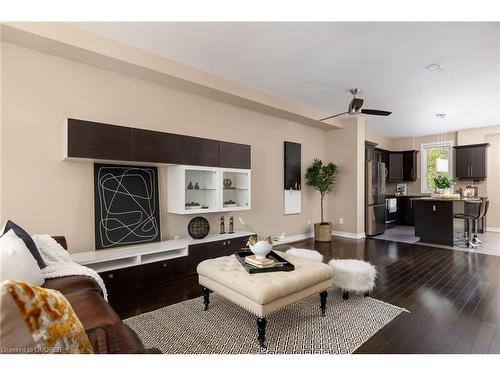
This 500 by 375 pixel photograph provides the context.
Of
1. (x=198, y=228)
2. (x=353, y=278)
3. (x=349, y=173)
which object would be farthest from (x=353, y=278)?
(x=349, y=173)

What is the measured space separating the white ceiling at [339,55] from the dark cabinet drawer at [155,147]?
1026mm

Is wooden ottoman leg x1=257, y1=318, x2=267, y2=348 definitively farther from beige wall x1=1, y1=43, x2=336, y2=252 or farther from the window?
the window

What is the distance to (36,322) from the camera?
881mm

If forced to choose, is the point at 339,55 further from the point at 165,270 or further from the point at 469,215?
the point at 469,215

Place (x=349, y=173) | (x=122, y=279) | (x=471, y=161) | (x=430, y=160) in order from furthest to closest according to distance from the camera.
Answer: (x=430, y=160)
(x=471, y=161)
(x=349, y=173)
(x=122, y=279)

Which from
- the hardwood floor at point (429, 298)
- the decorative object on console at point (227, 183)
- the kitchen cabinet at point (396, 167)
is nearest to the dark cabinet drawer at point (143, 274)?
the hardwood floor at point (429, 298)

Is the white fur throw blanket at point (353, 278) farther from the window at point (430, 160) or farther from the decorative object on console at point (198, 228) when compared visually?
the window at point (430, 160)

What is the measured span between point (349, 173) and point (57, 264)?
573cm

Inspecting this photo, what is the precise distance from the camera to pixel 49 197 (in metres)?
2.94

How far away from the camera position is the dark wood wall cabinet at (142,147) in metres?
2.86

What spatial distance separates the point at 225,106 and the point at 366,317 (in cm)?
372

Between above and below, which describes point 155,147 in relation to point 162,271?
above

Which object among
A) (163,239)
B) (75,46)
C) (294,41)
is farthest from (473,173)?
(75,46)
